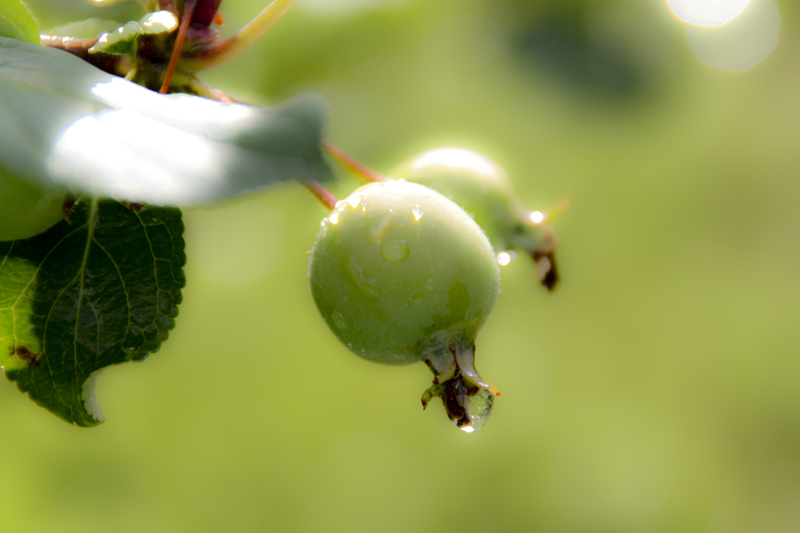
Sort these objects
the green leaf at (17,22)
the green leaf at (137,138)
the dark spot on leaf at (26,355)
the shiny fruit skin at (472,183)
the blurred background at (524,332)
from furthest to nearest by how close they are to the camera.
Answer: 1. the blurred background at (524,332)
2. the shiny fruit skin at (472,183)
3. the dark spot on leaf at (26,355)
4. the green leaf at (17,22)
5. the green leaf at (137,138)

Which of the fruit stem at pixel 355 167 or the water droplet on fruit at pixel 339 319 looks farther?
the fruit stem at pixel 355 167

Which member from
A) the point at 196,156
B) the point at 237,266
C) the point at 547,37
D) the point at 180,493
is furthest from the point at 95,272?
the point at 547,37

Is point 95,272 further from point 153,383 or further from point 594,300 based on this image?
point 594,300

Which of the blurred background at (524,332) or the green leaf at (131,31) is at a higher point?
the blurred background at (524,332)

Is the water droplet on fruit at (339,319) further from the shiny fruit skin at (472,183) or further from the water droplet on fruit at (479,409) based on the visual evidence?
the shiny fruit skin at (472,183)

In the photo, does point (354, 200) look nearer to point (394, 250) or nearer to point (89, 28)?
point (394, 250)

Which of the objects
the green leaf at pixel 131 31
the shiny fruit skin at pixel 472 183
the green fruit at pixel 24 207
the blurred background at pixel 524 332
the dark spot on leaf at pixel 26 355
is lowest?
the dark spot on leaf at pixel 26 355

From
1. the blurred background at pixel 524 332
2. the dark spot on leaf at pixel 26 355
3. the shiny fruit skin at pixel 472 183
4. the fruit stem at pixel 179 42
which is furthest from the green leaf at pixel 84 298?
the blurred background at pixel 524 332

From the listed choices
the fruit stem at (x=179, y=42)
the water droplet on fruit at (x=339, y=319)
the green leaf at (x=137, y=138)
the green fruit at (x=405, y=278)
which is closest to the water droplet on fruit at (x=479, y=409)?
the green fruit at (x=405, y=278)

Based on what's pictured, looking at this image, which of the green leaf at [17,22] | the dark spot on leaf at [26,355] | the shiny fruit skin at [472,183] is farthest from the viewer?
the shiny fruit skin at [472,183]
